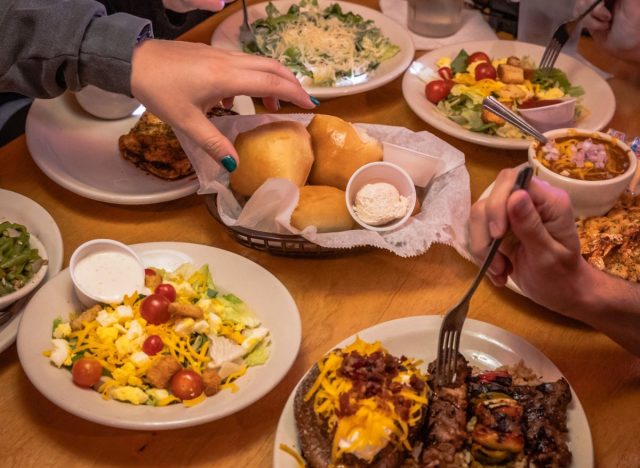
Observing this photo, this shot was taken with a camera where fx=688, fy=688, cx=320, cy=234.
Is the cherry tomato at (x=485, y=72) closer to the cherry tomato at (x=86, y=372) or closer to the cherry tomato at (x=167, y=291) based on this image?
the cherry tomato at (x=167, y=291)

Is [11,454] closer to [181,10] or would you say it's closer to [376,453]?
[376,453]

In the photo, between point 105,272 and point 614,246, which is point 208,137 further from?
point 614,246

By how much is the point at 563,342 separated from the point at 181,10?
194 centimetres

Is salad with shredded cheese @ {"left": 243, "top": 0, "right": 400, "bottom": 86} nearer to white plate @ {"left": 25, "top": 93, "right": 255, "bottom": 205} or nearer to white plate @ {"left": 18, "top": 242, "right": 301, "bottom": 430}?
white plate @ {"left": 25, "top": 93, "right": 255, "bottom": 205}

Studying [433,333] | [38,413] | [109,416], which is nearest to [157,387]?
[109,416]

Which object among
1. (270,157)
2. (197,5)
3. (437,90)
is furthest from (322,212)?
(197,5)

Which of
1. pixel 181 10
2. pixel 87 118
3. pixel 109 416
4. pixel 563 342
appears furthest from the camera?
pixel 181 10

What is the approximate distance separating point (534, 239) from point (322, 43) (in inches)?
61.6

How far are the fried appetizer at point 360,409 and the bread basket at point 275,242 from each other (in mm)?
448

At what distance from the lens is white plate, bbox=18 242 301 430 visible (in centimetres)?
138

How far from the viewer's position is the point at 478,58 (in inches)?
101

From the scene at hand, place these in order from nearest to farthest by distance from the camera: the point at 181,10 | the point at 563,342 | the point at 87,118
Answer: the point at 563,342 < the point at 87,118 < the point at 181,10

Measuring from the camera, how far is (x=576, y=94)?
2.46 meters

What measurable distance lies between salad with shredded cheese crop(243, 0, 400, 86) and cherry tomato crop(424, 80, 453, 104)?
262 millimetres
